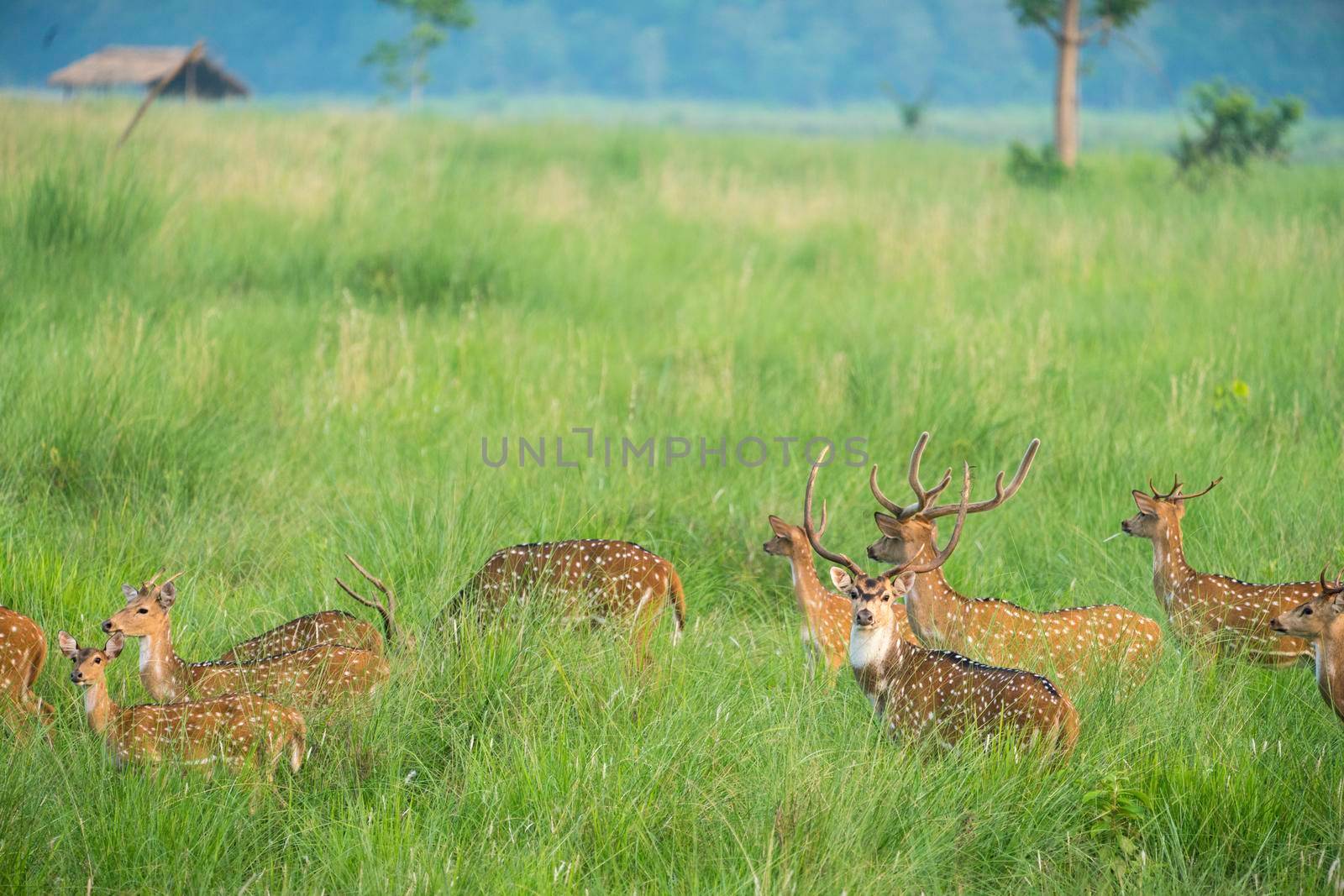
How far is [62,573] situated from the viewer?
518 centimetres

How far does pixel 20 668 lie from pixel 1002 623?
311 centimetres

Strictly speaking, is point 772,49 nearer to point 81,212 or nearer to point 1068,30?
point 1068,30

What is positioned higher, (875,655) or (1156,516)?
(1156,516)

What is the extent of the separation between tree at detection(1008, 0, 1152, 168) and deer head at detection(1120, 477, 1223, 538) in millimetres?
16030

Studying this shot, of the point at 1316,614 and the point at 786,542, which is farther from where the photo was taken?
the point at 786,542

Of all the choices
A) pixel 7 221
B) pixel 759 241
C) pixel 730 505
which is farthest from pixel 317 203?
pixel 730 505

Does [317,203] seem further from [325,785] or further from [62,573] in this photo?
[325,785]

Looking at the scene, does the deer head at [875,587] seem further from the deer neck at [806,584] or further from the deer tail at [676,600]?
the deer tail at [676,600]

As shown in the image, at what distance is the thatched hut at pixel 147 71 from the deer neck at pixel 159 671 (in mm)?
19872

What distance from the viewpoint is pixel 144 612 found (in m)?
4.29

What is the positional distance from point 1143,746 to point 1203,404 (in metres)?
4.16

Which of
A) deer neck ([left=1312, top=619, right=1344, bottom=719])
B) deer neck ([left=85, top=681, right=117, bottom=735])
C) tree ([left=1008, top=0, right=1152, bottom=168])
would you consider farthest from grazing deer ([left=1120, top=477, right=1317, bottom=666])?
tree ([left=1008, top=0, right=1152, bottom=168])

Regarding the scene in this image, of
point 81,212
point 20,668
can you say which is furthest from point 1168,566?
point 81,212

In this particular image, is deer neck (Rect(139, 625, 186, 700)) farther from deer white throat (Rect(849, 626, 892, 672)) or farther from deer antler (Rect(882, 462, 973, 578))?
deer antler (Rect(882, 462, 973, 578))
